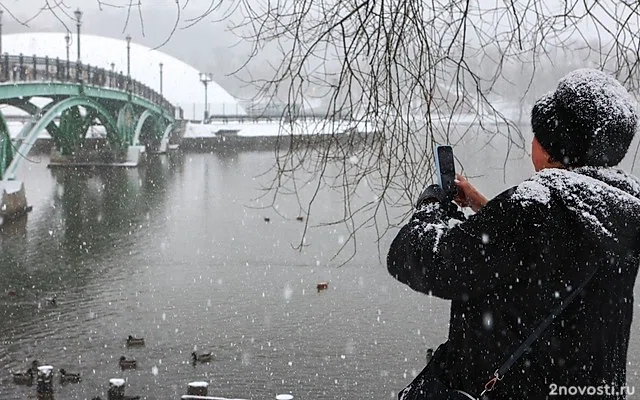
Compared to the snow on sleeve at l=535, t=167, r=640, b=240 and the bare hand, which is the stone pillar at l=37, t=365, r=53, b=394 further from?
the snow on sleeve at l=535, t=167, r=640, b=240

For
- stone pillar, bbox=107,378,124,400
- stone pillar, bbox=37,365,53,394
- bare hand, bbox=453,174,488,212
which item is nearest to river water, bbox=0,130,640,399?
stone pillar, bbox=37,365,53,394

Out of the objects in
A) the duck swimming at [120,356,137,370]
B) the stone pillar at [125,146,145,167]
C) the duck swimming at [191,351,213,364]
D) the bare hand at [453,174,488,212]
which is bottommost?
the duck swimming at [120,356,137,370]

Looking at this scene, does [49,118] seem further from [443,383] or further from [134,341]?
[443,383]

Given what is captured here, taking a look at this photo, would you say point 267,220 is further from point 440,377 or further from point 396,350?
point 440,377

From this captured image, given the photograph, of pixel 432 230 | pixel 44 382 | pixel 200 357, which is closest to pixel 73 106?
pixel 200 357

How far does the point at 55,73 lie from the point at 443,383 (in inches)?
1117

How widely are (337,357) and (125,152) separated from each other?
1154 inches

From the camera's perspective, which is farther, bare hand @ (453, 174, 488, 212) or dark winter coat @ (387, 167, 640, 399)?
bare hand @ (453, 174, 488, 212)

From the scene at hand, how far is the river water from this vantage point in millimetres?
11141

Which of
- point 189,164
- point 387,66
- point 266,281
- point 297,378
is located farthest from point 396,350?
point 189,164

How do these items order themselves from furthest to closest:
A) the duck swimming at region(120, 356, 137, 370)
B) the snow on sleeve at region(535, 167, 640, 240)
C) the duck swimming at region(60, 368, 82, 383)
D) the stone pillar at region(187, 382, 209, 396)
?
the duck swimming at region(120, 356, 137, 370) < the duck swimming at region(60, 368, 82, 383) < the stone pillar at region(187, 382, 209, 396) < the snow on sleeve at region(535, 167, 640, 240)

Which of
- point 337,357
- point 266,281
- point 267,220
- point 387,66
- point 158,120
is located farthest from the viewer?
point 158,120

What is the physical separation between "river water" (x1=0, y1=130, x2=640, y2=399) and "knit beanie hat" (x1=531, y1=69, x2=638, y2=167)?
3713 millimetres

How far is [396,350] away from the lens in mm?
11820
